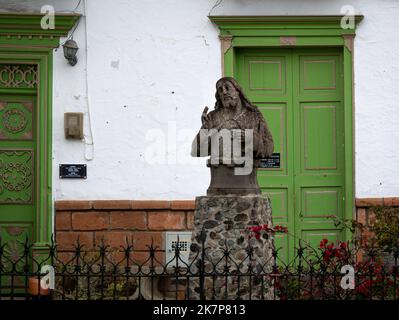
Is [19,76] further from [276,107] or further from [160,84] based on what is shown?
[276,107]

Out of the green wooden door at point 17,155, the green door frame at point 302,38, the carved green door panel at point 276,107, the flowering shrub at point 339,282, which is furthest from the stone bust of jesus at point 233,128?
the green wooden door at point 17,155

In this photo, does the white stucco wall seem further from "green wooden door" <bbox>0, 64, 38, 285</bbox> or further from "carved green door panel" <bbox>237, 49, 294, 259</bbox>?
"carved green door panel" <bbox>237, 49, 294, 259</bbox>

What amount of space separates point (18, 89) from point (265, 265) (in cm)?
472

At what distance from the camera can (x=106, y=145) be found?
10656mm

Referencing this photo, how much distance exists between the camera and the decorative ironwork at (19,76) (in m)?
10.8

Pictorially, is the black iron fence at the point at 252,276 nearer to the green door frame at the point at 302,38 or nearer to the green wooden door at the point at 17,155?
the green wooden door at the point at 17,155

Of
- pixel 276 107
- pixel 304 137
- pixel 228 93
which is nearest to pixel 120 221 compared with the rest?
pixel 276 107

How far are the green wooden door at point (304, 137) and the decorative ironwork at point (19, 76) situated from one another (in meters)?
2.62

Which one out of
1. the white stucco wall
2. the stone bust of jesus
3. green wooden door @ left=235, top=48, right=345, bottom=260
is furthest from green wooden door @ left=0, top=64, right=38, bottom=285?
the stone bust of jesus

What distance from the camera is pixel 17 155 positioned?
10.8m

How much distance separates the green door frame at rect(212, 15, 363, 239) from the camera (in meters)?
10.6

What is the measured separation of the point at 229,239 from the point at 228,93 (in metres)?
1.37

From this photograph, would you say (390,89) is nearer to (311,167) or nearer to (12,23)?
(311,167)

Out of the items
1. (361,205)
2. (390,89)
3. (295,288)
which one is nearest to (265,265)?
(295,288)
